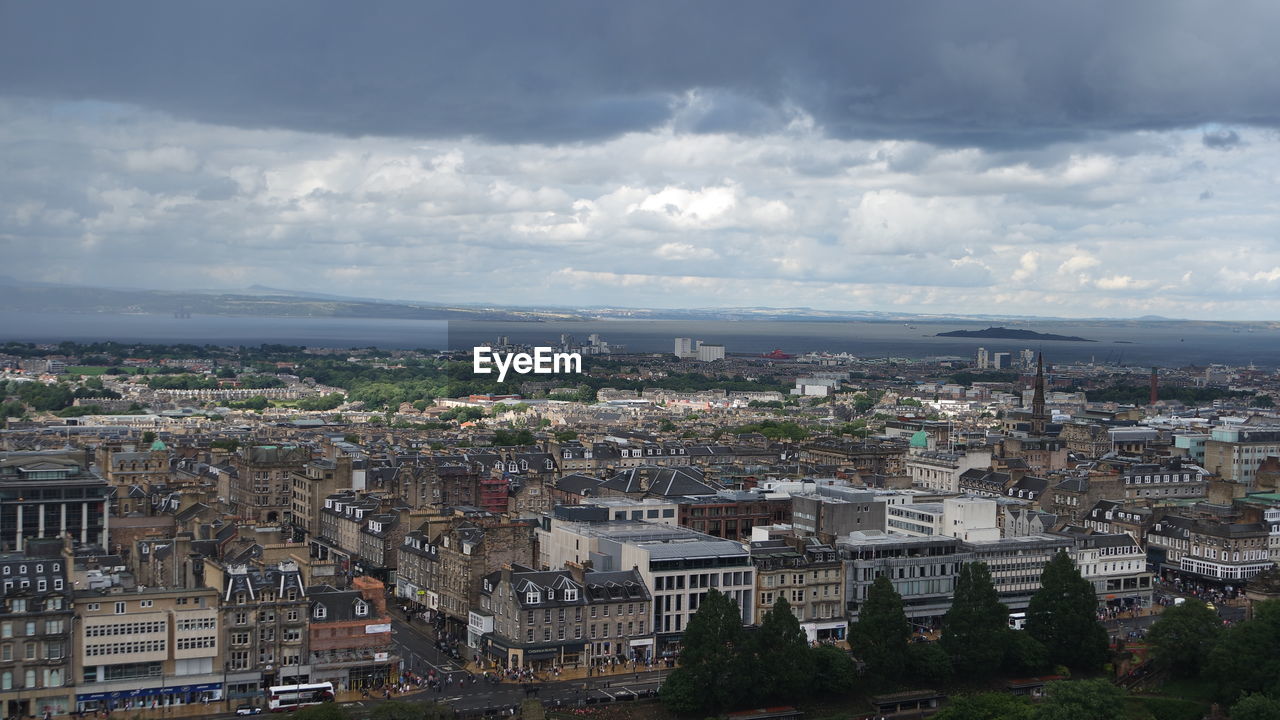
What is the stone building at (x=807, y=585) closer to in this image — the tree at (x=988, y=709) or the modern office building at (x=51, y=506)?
the tree at (x=988, y=709)

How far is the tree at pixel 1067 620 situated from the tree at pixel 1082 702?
27.8 feet

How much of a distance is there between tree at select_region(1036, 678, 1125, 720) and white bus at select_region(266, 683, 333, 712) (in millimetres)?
27798

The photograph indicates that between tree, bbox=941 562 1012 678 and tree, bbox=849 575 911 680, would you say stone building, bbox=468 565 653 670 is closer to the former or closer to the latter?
tree, bbox=849 575 911 680

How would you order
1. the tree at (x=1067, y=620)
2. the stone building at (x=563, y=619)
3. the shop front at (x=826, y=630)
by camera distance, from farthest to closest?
the shop front at (x=826, y=630)
the tree at (x=1067, y=620)
the stone building at (x=563, y=619)

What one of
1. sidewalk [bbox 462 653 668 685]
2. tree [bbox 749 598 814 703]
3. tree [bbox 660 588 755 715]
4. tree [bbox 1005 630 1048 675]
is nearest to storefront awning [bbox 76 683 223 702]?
sidewalk [bbox 462 653 668 685]

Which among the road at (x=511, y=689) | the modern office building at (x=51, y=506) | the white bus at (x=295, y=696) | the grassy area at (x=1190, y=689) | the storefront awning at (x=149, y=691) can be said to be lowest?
the grassy area at (x=1190, y=689)

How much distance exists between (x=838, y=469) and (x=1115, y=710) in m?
56.5

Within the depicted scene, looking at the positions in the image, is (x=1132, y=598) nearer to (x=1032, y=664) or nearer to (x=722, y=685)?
(x=1032, y=664)

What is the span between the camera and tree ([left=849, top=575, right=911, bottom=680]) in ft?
207

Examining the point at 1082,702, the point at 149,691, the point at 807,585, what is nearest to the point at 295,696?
the point at 149,691

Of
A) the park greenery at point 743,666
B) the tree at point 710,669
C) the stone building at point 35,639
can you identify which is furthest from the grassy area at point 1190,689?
the stone building at point 35,639

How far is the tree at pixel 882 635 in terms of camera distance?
207ft

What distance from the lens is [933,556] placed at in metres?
73.4

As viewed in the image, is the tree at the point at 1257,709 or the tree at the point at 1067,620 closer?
the tree at the point at 1257,709
